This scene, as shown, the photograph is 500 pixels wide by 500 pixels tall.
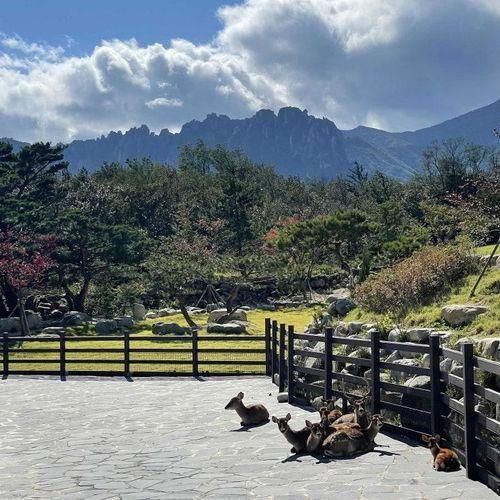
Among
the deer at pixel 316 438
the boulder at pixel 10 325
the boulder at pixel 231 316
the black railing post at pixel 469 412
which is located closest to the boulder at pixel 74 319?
the boulder at pixel 10 325

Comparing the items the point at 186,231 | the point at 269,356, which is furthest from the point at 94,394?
the point at 186,231

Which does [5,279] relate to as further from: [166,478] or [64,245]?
[166,478]

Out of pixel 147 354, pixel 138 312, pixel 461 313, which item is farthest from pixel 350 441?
pixel 138 312

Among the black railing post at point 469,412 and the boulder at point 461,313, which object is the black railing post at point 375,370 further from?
the boulder at point 461,313

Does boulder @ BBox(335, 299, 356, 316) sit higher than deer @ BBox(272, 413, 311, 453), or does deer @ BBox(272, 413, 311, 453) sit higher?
boulder @ BBox(335, 299, 356, 316)

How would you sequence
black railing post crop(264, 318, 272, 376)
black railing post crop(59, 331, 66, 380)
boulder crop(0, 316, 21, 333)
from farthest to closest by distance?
1. boulder crop(0, 316, 21, 333)
2. black railing post crop(59, 331, 66, 380)
3. black railing post crop(264, 318, 272, 376)

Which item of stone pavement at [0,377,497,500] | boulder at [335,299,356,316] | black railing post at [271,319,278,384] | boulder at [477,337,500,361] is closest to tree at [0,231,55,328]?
boulder at [335,299,356,316]

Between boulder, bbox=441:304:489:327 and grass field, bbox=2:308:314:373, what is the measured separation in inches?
274

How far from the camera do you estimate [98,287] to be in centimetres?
4572

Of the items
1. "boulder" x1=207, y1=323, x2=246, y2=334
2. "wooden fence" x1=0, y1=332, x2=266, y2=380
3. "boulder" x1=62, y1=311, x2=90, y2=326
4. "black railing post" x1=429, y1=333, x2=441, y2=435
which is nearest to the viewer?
"black railing post" x1=429, y1=333, x2=441, y2=435

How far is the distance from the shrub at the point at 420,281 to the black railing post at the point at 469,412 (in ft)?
33.4

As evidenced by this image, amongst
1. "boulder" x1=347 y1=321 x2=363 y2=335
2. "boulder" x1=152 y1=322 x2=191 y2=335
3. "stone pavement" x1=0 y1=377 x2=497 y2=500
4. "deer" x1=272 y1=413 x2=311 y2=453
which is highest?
"boulder" x1=347 y1=321 x2=363 y2=335

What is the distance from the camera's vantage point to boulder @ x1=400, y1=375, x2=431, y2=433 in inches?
388

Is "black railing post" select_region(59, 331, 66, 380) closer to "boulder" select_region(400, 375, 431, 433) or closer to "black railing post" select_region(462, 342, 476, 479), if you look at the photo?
"boulder" select_region(400, 375, 431, 433)
